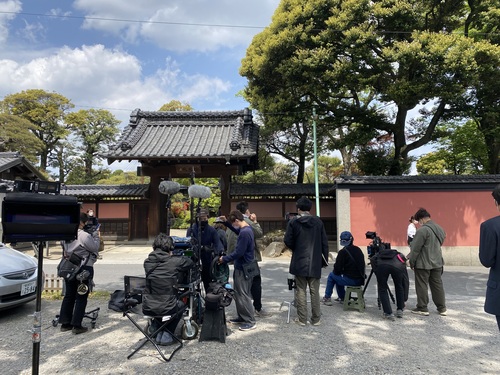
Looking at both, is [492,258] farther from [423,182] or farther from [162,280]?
[423,182]

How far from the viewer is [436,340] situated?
4312 mm

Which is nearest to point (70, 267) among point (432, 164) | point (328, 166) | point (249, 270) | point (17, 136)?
point (249, 270)

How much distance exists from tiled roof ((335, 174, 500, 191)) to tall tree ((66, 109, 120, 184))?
25711 mm

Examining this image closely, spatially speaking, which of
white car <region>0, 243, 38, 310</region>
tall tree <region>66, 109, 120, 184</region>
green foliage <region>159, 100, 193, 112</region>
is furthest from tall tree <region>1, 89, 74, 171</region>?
white car <region>0, 243, 38, 310</region>

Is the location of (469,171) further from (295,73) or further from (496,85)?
(295,73)

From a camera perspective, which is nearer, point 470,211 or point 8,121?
point 470,211

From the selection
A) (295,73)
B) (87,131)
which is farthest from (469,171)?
(87,131)

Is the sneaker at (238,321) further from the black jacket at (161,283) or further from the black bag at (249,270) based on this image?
the black jacket at (161,283)

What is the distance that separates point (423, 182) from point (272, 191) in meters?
6.16

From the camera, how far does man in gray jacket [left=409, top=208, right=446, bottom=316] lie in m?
5.35

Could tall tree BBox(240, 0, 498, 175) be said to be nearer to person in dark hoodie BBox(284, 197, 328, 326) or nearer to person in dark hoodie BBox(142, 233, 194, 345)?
person in dark hoodie BBox(284, 197, 328, 326)

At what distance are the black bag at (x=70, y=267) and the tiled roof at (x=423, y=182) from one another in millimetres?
9221

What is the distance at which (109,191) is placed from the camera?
15.7m

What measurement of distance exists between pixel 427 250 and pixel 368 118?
8.76 metres
